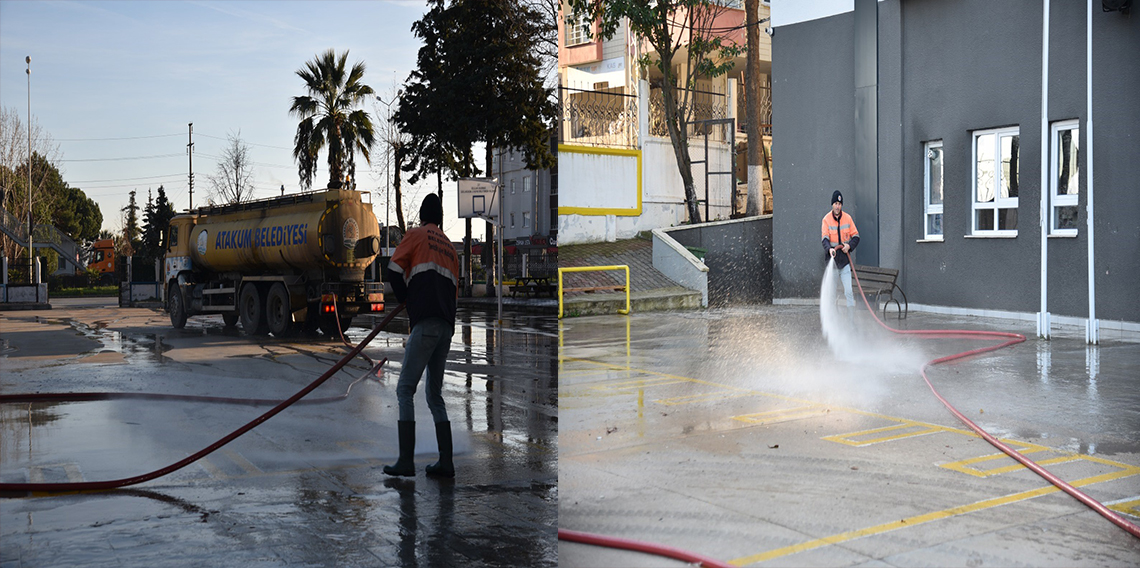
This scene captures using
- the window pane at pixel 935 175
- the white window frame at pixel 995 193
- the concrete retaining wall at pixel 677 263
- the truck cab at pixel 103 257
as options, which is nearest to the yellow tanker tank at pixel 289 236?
the truck cab at pixel 103 257

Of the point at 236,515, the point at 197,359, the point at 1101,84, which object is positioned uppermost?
the point at 1101,84

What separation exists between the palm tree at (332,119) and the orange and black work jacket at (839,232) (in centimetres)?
310

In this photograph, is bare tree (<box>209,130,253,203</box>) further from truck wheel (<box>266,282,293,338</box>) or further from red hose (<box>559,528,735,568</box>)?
truck wheel (<box>266,282,293,338</box>)

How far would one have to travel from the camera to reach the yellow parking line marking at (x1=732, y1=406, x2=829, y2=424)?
197 inches

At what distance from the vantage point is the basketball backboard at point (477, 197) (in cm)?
301

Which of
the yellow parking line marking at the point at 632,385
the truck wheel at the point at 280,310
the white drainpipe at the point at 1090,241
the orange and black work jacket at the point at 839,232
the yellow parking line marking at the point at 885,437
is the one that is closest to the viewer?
the yellow parking line marking at the point at 885,437

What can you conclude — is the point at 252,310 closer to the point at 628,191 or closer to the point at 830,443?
the point at 628,191

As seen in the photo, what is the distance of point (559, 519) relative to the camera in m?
3.29

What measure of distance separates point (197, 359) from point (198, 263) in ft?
2.05

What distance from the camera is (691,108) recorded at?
495cm

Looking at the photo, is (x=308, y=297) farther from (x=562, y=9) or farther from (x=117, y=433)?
(x=562, y=9)

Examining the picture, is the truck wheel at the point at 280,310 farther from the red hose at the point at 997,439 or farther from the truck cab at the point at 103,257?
the red hose at the point at 997,439

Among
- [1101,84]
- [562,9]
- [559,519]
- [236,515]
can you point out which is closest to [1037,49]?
[1101,84]

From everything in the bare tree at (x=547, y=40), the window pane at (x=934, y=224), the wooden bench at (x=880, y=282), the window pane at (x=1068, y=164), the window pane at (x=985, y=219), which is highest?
the window pane at (x=1068, y=164)
